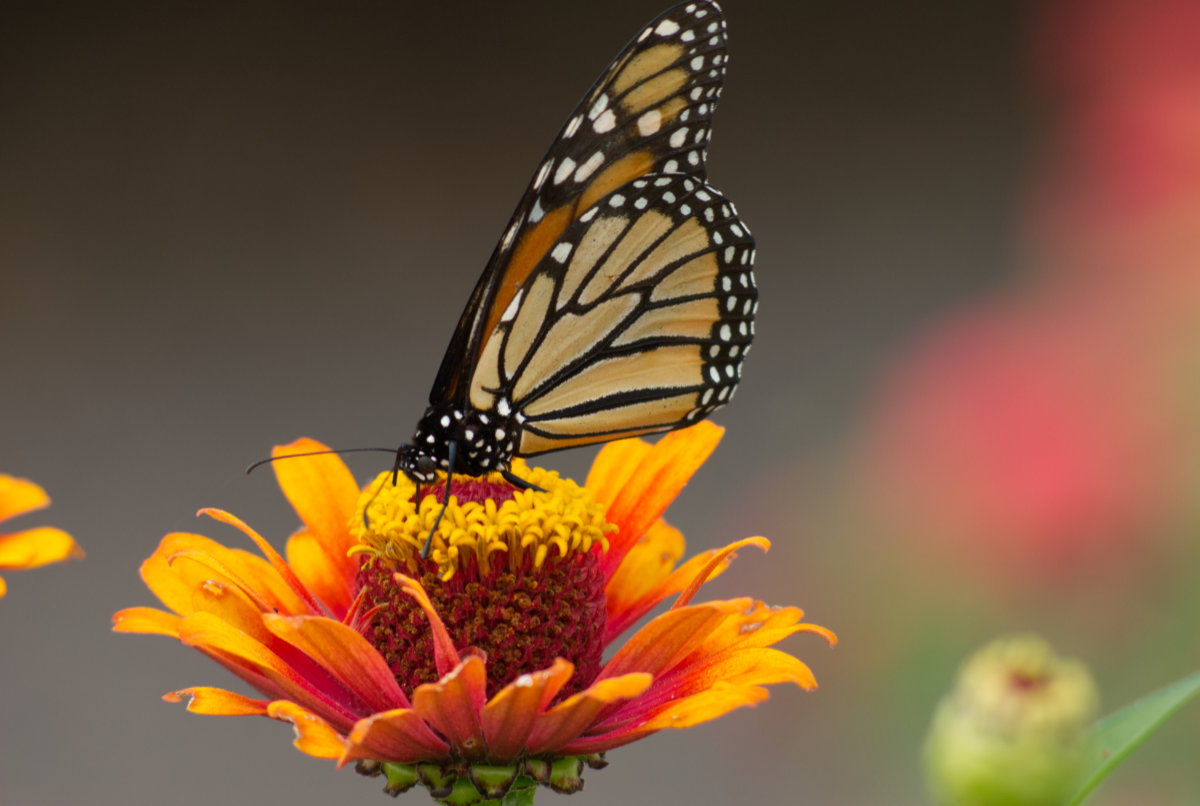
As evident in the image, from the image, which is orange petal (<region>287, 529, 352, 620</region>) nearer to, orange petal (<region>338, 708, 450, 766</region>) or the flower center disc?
the flower center disc

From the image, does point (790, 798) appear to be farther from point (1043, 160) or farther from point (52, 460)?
point (52, 460)

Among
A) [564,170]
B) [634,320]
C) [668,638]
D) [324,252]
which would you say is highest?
[324,252]

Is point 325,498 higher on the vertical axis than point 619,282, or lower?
lower

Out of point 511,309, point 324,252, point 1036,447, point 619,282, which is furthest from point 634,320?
point 324,252

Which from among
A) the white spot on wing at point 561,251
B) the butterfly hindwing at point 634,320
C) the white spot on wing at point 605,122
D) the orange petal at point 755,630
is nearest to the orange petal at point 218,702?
the orange petal at point 755,630

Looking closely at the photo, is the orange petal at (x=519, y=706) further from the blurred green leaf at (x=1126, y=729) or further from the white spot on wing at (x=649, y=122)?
the white spot on wing at (x=649, y=122)

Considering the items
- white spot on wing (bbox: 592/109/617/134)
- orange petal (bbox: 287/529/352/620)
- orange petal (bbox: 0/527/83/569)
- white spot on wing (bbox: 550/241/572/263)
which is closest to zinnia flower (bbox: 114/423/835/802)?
orange petal (bbox: 287/529/352/620)

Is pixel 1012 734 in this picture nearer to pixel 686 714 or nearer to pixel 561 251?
pixel 686 714
